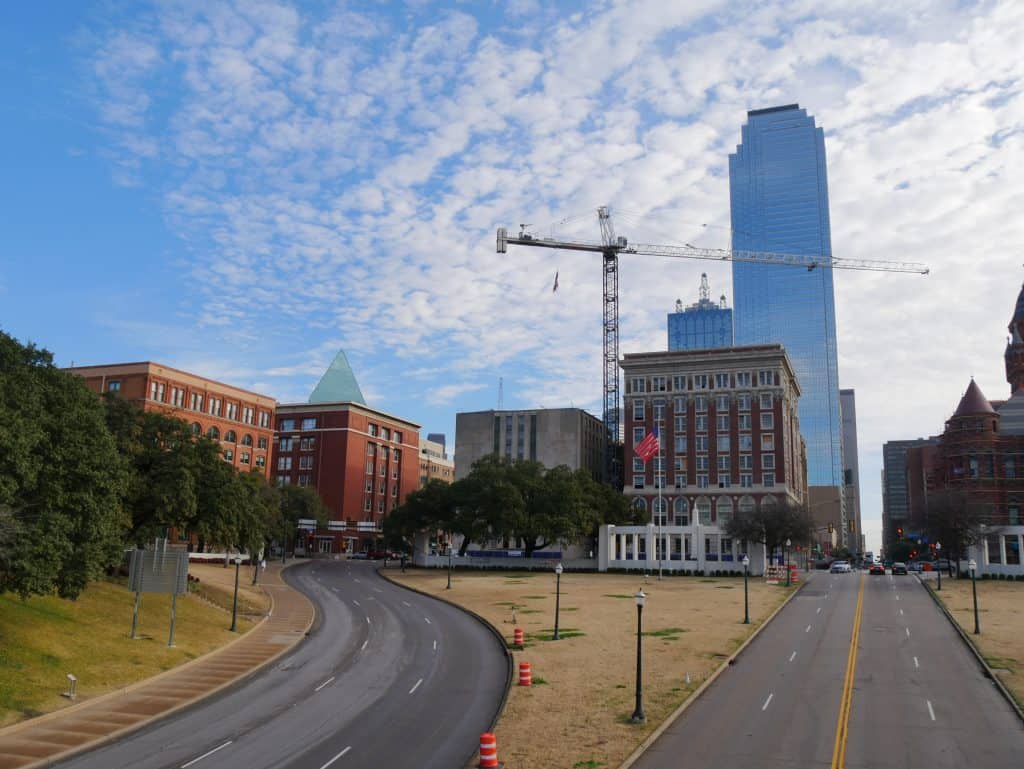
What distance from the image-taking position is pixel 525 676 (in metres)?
33.0

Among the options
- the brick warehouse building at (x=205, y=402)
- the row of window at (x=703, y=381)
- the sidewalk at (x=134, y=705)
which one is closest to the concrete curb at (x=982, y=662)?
the sidewalk at (x=134, y=705)

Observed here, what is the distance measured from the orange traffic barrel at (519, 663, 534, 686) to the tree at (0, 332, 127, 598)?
61.3ft

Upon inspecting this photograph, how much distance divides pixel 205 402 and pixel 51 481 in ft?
278

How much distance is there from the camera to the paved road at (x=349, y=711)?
77.2 ft

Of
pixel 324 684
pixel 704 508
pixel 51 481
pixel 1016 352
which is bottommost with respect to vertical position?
pixel 324 684

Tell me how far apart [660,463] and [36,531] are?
4080 inches

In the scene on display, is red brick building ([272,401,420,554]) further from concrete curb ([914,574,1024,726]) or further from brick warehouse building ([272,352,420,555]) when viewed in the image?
concrete curb ([914,574,1024,726])

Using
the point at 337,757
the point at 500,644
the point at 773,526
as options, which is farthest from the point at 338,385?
the point at 337,757

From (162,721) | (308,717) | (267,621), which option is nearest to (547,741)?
(308,717)

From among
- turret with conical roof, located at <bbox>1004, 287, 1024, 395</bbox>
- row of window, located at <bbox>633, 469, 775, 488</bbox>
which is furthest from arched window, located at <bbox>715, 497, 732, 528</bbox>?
turret with conical roof, located at <bbox>1004, 287, 1024, 395</bbox>

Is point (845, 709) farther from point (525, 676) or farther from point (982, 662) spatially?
point (982, 662)

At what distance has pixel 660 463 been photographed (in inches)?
4990

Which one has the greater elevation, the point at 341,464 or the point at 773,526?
the point at 341,464

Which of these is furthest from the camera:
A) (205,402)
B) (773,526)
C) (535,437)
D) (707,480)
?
(535,437)
